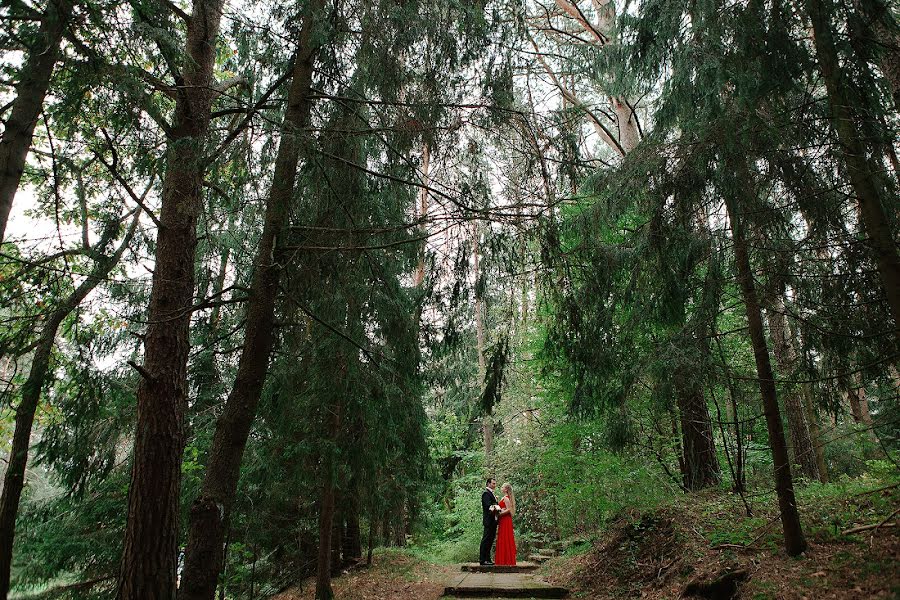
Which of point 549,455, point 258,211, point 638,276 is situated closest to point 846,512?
point 638,276

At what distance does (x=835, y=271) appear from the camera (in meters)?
5.33

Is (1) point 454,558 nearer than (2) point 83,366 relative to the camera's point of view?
No

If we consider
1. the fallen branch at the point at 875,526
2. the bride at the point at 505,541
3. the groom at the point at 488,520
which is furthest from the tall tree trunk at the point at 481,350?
the fallen branch at the point at 875,526

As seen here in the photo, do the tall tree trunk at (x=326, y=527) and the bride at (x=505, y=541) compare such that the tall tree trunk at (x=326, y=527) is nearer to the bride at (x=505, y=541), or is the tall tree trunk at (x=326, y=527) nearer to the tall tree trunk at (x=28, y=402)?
the tall tree trunk at (x=28, y=402)

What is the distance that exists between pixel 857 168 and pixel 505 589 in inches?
280

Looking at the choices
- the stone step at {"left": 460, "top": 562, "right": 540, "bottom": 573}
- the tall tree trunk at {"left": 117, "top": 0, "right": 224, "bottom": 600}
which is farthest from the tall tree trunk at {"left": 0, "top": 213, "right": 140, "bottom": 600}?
the stone step at {"left": 460, "top": 562, "right": 540, "bottom": 573}

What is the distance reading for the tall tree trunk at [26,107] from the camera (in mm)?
3459

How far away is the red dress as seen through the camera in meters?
11.3

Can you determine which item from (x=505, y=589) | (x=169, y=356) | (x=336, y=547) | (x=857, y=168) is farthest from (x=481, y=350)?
(x=857, y=168)

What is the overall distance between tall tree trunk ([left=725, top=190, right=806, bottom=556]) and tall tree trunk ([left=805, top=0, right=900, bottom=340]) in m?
1.21

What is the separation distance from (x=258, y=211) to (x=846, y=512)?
710 cm

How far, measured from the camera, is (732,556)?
582 centimetres

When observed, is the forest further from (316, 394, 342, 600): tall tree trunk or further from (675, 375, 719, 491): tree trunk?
(675, 375, 719, 491): tree trunk

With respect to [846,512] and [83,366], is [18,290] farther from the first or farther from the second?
[846,512]
